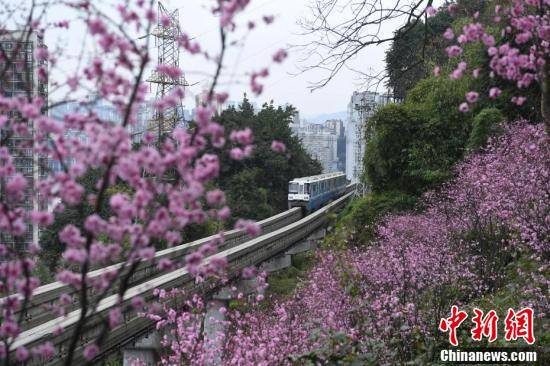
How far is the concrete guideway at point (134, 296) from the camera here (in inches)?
279

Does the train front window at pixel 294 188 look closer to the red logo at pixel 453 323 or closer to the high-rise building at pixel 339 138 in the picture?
the red logo at pixel 453 323

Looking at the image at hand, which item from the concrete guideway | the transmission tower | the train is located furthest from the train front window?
the transmission tower

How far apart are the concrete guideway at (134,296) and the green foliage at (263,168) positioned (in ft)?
23.5

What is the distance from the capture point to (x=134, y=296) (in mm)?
4461

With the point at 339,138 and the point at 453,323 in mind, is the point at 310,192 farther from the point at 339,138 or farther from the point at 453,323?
the point at 339,138

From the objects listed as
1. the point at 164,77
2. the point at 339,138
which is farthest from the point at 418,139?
the point at 339,138

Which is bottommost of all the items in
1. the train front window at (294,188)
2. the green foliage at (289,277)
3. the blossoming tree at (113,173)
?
the green foliage at (289,277)

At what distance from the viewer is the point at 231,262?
16656 mm

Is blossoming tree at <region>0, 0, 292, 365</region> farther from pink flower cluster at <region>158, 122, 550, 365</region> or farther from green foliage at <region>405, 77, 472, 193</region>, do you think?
green foliage at <region>405, 77, 472, 193</region>

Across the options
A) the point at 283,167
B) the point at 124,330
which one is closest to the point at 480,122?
the point at 124,330

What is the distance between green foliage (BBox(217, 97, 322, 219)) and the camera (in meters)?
33.7

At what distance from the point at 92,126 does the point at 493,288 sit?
22.9 ft

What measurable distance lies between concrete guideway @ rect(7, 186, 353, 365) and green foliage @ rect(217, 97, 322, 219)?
717 centimetres

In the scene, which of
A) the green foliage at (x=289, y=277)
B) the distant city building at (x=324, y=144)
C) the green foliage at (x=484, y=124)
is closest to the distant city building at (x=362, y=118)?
the green foliage at (x=484, y=124)
